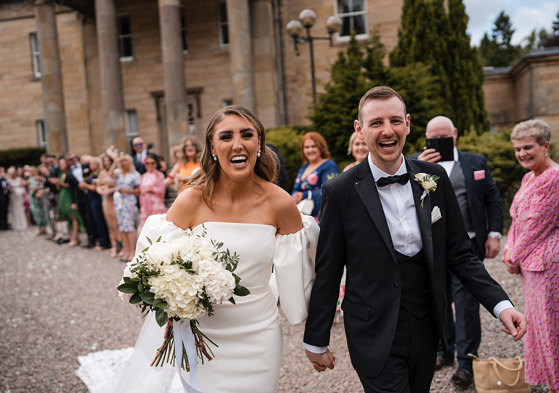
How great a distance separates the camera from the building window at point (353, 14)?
19.6 metres

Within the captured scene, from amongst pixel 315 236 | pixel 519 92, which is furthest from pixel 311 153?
pixel 519 92

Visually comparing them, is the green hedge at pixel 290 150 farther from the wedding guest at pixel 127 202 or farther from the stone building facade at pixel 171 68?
the wedding guest at pixel 127 202

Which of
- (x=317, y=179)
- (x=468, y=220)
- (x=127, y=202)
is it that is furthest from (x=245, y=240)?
(x=127, y=202)

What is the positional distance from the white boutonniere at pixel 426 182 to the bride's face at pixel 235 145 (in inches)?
38.0

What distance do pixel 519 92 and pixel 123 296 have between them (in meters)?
17.9

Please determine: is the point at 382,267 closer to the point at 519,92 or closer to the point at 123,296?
the point at 123,296

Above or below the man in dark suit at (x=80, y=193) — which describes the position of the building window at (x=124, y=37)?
above

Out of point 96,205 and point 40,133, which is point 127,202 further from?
point 40,133

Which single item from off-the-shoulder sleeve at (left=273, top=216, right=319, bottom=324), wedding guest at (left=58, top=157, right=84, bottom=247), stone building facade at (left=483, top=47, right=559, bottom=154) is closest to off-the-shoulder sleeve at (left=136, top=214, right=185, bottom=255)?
off-the-shoulder sleeve at (left=273, top=216, right=319, bottom=324)

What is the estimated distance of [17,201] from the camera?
1809cm

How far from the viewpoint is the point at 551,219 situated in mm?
3904

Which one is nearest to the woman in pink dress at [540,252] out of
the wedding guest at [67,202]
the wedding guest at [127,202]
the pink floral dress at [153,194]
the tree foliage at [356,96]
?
the tree foliage at [356,96]

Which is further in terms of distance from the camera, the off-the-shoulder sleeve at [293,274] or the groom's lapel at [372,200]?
the off-the-shoulder sleeve at [293,274]

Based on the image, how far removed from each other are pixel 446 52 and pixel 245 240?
1343 cm
